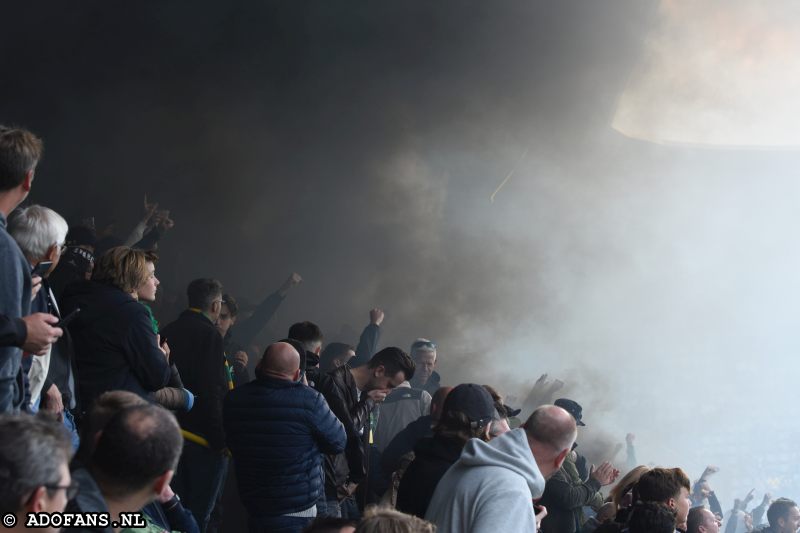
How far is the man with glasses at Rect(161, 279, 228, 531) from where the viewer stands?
12.0 ft

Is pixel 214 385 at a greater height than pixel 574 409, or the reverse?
pixel 574 409

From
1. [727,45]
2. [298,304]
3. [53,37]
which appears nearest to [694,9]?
[727,45]

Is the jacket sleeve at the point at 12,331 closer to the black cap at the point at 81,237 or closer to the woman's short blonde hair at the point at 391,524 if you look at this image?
the woman's short blonde hair at the point at 391,524

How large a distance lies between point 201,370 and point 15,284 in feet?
5.86

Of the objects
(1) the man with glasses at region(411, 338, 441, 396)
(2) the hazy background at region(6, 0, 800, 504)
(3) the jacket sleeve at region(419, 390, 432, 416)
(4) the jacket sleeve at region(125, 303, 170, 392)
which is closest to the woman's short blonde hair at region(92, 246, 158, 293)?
(4) the jacket sleeve at region(125, 303, 170, 392)

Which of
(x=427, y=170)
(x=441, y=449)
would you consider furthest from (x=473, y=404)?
(x=427, y=170)

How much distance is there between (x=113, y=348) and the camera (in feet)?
9.39

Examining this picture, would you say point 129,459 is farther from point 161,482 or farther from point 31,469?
point 31,469

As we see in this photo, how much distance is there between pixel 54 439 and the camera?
147cm

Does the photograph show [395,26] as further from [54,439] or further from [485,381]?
[54,439]

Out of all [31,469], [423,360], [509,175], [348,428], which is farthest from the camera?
[509,175]

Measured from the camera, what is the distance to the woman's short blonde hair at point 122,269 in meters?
2.97

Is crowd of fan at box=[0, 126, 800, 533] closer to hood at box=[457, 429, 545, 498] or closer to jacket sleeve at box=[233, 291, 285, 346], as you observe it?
hood at box=[457, 429, 545, 498]

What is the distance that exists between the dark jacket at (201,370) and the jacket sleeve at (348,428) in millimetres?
547
